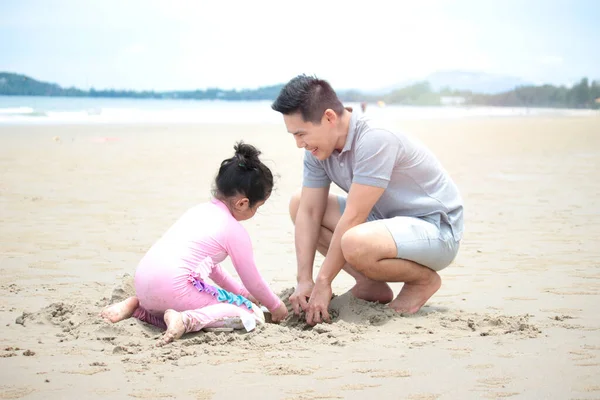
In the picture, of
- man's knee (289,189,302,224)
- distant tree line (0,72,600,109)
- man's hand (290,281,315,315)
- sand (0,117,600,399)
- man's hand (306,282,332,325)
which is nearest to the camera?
sand (0,117,600,399)

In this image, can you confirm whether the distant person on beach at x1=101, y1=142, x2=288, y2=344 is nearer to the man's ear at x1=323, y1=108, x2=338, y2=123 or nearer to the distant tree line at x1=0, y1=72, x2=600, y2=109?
the man's ear at x1=323, y1=108, x2=338, y2=123

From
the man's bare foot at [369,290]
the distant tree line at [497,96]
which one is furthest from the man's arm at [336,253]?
the distant tree line at [497,96]

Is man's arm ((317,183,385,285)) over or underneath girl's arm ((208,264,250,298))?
over

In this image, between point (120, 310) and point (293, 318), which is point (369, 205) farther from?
point (120, 310)

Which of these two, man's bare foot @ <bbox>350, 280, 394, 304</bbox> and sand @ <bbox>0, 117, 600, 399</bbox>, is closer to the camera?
sand @ <bbox>0, 117, 600, 399</bbox>

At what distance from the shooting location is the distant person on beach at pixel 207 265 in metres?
3.29

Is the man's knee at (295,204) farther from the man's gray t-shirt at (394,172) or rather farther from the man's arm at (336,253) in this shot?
the man's arm at (336,253)

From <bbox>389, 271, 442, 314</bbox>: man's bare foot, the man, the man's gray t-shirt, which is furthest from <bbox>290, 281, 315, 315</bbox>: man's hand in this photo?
the man's gray t-shirt

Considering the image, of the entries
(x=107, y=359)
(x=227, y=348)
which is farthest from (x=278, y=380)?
(x=107, y=359)

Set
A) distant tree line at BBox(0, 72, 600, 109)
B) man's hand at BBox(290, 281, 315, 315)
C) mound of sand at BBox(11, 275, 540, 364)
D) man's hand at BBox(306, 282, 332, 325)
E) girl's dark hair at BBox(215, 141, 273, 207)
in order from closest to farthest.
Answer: mound of sand at BBox(11, 275, 540, 364) → girl's dark hair at BBox(215, 141, 273, 207) → man's hand at BBox(306, 282, 332, 325) → man's hand at BBox(290, 281, 315, 315) → distant tree line at BBox(0, 72, 600, 109)

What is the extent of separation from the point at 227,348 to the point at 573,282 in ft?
A: 7.51

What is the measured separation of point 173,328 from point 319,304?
2.45ft

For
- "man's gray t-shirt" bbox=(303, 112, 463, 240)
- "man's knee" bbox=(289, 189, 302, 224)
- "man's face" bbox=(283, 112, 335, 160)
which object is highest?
"man's face" bbox=(283, 112, 335, 160)

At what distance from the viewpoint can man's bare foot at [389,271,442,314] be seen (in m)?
3.72
